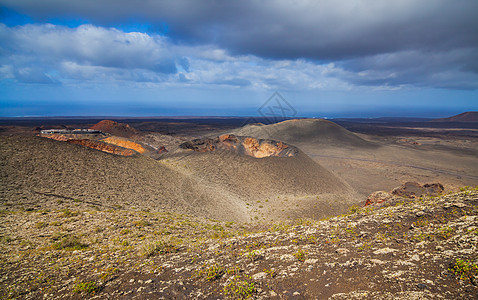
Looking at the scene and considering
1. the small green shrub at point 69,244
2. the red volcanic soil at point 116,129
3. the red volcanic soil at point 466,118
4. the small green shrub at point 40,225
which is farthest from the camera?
the red volcanic soil at point 466,118

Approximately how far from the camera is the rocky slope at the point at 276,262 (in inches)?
144

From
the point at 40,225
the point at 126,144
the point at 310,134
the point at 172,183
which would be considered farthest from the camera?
the point at 310,134

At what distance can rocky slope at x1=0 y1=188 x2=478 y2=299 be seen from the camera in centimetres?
367

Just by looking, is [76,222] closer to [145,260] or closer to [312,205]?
[145,260]

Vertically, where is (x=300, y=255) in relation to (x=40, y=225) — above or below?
above

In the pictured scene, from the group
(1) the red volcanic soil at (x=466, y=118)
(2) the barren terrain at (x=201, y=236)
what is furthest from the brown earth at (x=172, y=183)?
(1) the red volcanic soil at (x=466, y=118)

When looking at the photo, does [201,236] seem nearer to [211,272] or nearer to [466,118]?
[211,272]

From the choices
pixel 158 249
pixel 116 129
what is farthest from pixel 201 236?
pixel 116 129

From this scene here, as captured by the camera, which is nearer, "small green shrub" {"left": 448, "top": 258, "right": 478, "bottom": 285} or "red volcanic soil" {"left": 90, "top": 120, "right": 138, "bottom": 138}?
"small green shrub" {"left": 448, "top": 258, "right": 478, "bottom": 285}

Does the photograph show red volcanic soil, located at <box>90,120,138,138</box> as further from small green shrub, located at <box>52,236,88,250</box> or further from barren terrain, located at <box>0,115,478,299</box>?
small green shrub, located at <box>52,236,88,250</box>

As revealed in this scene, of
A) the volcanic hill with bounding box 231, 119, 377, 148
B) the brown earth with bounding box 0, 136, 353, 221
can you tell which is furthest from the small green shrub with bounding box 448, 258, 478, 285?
the volcanic hill with bounding box 231, 119, 377, 148

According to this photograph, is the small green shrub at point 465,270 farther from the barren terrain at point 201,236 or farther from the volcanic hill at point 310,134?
the volcanic hill at point 310,134

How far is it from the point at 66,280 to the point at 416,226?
793 cm

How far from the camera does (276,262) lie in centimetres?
492
